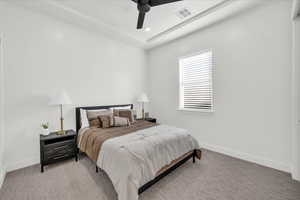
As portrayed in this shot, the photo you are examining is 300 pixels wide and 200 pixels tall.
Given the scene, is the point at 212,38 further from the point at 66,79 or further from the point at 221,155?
the point at 66,79

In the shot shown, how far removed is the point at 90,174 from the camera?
2.27 metres

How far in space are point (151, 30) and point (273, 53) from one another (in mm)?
2726

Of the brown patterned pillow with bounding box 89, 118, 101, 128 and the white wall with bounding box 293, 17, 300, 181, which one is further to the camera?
the brown patterned pillow with bounding box 89, 118, 101, 128

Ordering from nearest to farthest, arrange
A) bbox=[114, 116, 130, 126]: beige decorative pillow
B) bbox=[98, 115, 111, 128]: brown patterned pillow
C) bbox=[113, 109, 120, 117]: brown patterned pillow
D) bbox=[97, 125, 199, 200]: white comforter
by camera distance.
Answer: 1. bbox=[97, 125, 199, 200]: white comforter
2. bbox=[98, 115, 111, 128]: brown patterned pillow
3. bbox=[114, 116, 130, 126]: beige decorative pillow
4. bbox=[113, 109, 120, 117]: brown patterned pillow

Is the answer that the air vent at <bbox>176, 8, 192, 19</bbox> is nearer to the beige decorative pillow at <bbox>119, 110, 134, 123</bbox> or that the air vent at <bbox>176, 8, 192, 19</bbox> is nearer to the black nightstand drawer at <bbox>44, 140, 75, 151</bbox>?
the beige decorative pillow at <bbox>119, 110, 134, 123</bbox>

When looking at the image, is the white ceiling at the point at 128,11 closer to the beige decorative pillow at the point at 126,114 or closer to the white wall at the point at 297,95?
the white wall at the point at 297,95

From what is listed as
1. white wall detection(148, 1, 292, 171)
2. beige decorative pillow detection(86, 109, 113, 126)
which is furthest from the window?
beige decorative pillow detection(86, 109, 113, 126)

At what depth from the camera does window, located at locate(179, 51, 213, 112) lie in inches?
130

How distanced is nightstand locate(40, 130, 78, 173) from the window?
2933 millimetres

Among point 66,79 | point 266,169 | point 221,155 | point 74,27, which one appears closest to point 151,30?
point 74,27

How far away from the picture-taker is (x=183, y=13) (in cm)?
280

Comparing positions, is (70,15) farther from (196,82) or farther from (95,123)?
(196,82)

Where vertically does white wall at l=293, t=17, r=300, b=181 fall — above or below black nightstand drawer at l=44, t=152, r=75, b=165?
above

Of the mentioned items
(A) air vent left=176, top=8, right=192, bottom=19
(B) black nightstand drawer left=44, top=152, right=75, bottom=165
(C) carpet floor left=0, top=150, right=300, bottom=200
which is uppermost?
(A) air vent left=176, top=8, right=192, bottom=19
